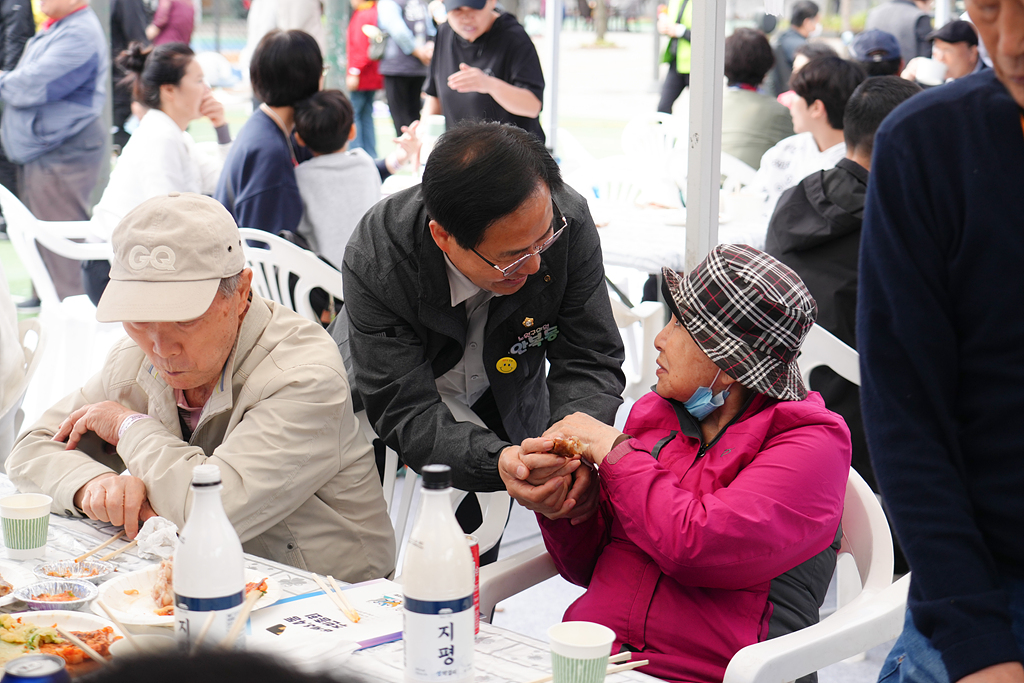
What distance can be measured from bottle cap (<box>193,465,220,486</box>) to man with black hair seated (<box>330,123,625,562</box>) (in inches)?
28.1

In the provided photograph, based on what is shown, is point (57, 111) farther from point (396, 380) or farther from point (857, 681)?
point (857, 681)

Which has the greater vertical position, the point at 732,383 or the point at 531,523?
the point at 732,383

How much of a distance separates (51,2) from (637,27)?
51.8 feet

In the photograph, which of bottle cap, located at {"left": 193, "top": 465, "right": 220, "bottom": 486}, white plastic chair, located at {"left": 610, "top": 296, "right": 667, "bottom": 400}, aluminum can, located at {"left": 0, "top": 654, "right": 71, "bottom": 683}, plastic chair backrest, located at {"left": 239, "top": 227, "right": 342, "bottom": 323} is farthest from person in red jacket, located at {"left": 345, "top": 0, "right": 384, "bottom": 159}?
aluminum can, located at {"left": 0, "top": 654, "right": 71, "bottom": 683}

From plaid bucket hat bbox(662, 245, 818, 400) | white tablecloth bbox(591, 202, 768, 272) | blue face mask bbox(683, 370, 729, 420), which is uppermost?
plaid bucket hat bbox(662, 245, 818, 400)

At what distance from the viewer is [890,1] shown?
27.8 ft

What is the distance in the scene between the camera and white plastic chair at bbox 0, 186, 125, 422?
394 cm

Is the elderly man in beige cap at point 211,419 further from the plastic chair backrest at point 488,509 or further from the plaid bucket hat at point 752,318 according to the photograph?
the plaid bucket hat at point 752,318

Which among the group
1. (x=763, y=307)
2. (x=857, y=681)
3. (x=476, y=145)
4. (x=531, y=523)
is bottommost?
(x=531, y=523)

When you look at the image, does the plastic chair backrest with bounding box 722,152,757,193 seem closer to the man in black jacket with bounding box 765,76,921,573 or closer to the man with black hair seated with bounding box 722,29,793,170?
the man with black hair seated with bounding box 722,29,793,170

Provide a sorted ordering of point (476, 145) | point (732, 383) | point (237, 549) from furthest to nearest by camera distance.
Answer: point (476, 145)
point (732, 383)
point (237, 549)

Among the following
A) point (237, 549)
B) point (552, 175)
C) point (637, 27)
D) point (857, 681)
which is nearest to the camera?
point (237, 549)

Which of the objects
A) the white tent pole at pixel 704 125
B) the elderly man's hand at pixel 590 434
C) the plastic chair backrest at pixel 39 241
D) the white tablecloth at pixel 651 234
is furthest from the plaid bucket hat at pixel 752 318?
the plastic chair backrest at pixel 39 241

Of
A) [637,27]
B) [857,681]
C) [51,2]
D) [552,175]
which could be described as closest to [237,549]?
[552,175]
